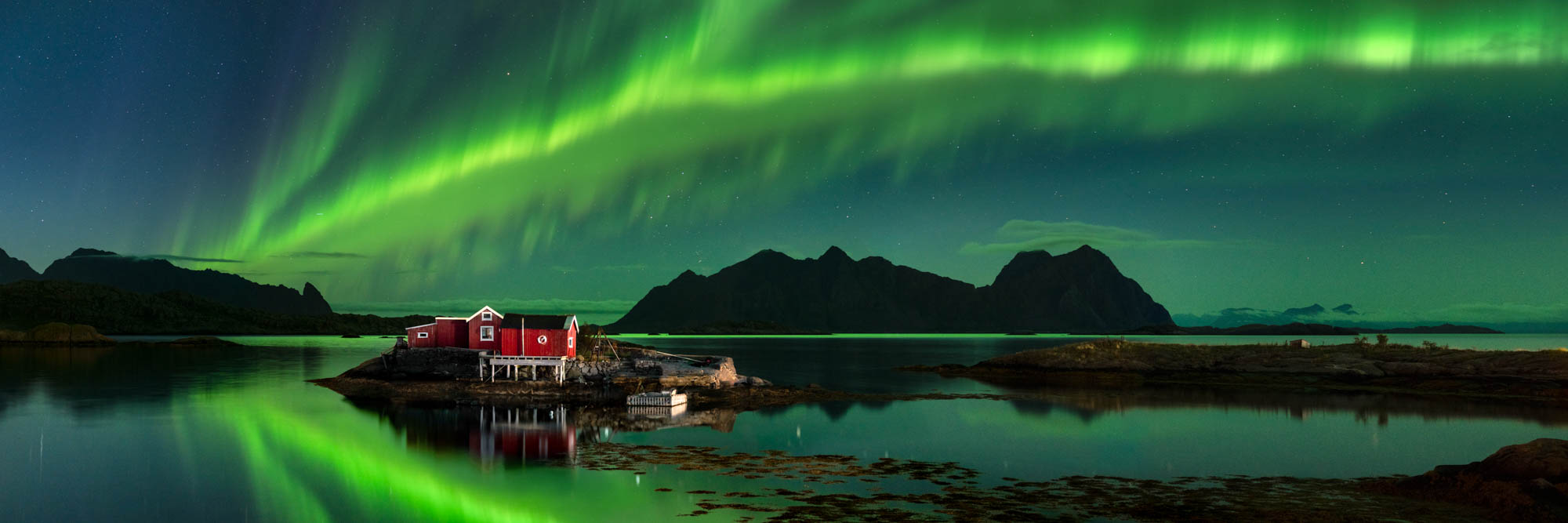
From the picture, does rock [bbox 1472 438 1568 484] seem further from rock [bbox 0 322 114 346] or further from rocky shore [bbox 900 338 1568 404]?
rock [bbox 0 322 114 346]

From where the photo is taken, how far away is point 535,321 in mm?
64188

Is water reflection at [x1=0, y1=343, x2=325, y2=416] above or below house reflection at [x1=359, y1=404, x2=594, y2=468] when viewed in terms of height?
above

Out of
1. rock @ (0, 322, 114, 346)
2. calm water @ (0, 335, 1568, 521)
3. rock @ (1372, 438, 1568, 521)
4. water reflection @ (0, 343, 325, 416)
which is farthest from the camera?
rock @ (0, 322, 114, 346)

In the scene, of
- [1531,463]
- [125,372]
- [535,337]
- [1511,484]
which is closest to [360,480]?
[535,337]

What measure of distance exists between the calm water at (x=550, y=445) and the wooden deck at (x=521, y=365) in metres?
7.57

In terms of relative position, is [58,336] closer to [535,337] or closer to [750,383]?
[535,337]

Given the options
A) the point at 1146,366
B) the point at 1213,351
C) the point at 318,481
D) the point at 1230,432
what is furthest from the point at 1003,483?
the point at 1213,351

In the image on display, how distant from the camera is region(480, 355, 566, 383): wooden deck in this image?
6331 cm

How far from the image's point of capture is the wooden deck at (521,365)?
63312mm

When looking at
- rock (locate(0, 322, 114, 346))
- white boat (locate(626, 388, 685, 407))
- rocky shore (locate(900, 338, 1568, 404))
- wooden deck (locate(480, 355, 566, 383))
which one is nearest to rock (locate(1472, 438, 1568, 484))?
white boat (locate(626, 388, 685, 407))

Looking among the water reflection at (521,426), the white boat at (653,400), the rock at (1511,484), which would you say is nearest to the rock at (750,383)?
the water reflection at (521,426)

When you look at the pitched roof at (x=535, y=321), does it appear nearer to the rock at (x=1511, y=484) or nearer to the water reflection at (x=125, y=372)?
the water reflection at (x=125, y=372)

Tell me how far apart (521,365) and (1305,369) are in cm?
6797

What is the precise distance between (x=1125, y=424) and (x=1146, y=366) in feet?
128
